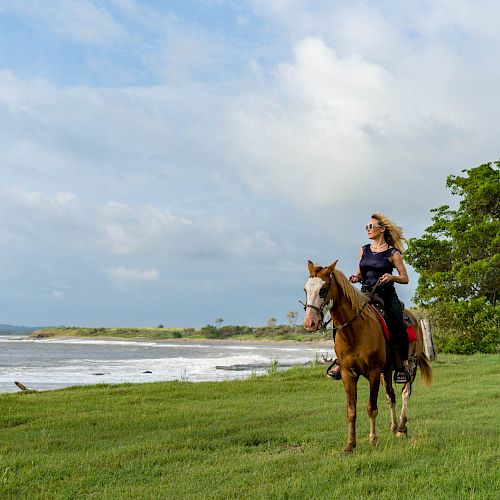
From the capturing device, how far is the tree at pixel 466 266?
2848 centimetres

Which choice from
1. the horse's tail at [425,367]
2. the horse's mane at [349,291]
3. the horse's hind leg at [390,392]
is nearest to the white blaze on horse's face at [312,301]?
the horse's mane at [349,291]

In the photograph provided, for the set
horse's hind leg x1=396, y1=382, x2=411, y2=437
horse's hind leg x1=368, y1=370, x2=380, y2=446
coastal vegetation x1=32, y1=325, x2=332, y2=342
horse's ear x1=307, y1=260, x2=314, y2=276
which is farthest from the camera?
coastal vegetation x1=32, y1=325, x2=332, y2=342

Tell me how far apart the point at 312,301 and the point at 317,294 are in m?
0.12

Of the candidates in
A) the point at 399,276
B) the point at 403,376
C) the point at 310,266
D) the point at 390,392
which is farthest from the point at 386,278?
the point at 390,392

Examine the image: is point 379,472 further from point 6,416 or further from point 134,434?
point 6,416

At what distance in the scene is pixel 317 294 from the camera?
7148 mm

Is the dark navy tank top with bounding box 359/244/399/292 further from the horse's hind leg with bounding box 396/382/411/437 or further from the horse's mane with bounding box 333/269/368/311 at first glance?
the horse's hind leg with bounding box 396/382/411/437

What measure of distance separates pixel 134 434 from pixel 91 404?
4687 millimetres

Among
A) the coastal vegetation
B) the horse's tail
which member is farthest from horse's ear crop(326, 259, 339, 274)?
the coastal vegetation

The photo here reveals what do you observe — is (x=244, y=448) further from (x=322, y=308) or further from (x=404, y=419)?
(x=322, y=308)

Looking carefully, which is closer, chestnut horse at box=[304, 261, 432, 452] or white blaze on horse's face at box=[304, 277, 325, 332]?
white blaze on horse's face at box=[304, 277, 325, 332]

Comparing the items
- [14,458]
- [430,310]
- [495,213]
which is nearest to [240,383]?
[14,458]

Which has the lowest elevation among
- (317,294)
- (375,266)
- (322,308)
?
(322,308)

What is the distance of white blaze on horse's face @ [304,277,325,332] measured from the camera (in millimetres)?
6953
